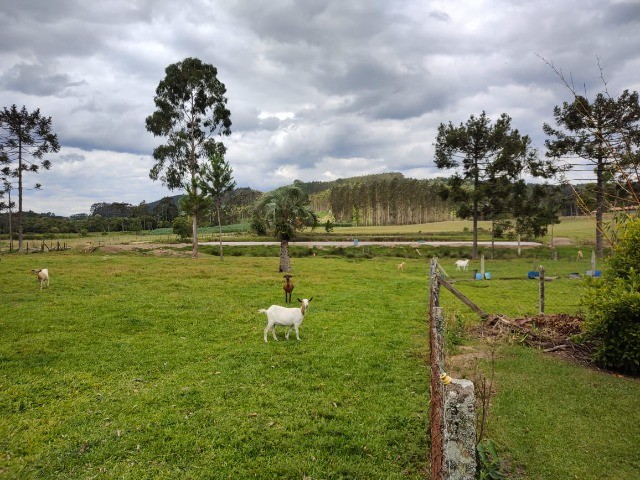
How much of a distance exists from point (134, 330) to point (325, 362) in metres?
7.80

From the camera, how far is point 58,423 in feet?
24.9

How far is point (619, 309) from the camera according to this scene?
380 inches

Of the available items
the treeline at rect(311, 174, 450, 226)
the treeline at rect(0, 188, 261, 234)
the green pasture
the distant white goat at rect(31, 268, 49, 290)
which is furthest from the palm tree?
the treeline at rect(311, 174, 450, 226)

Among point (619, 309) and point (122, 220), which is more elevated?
point (122, 220)

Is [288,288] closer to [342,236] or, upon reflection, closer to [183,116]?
[183,116]

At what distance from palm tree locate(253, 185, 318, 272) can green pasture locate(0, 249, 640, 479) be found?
1292 cm

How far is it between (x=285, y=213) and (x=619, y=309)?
22.6 m

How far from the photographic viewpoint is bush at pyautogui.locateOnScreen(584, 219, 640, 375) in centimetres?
956

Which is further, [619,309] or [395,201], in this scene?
[395,201]

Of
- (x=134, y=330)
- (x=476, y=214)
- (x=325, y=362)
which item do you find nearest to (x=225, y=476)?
(x=325, y=362)

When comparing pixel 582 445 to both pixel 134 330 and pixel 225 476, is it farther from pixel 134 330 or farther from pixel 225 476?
pixel 134 330

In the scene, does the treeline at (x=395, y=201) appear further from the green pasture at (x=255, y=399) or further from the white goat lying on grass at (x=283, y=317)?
the white goat lying on grass at (x=283, y=317)

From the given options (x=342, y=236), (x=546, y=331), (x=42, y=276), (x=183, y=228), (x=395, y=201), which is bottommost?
(x=546, y=331)

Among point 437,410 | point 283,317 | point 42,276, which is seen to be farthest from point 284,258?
point 437,410
